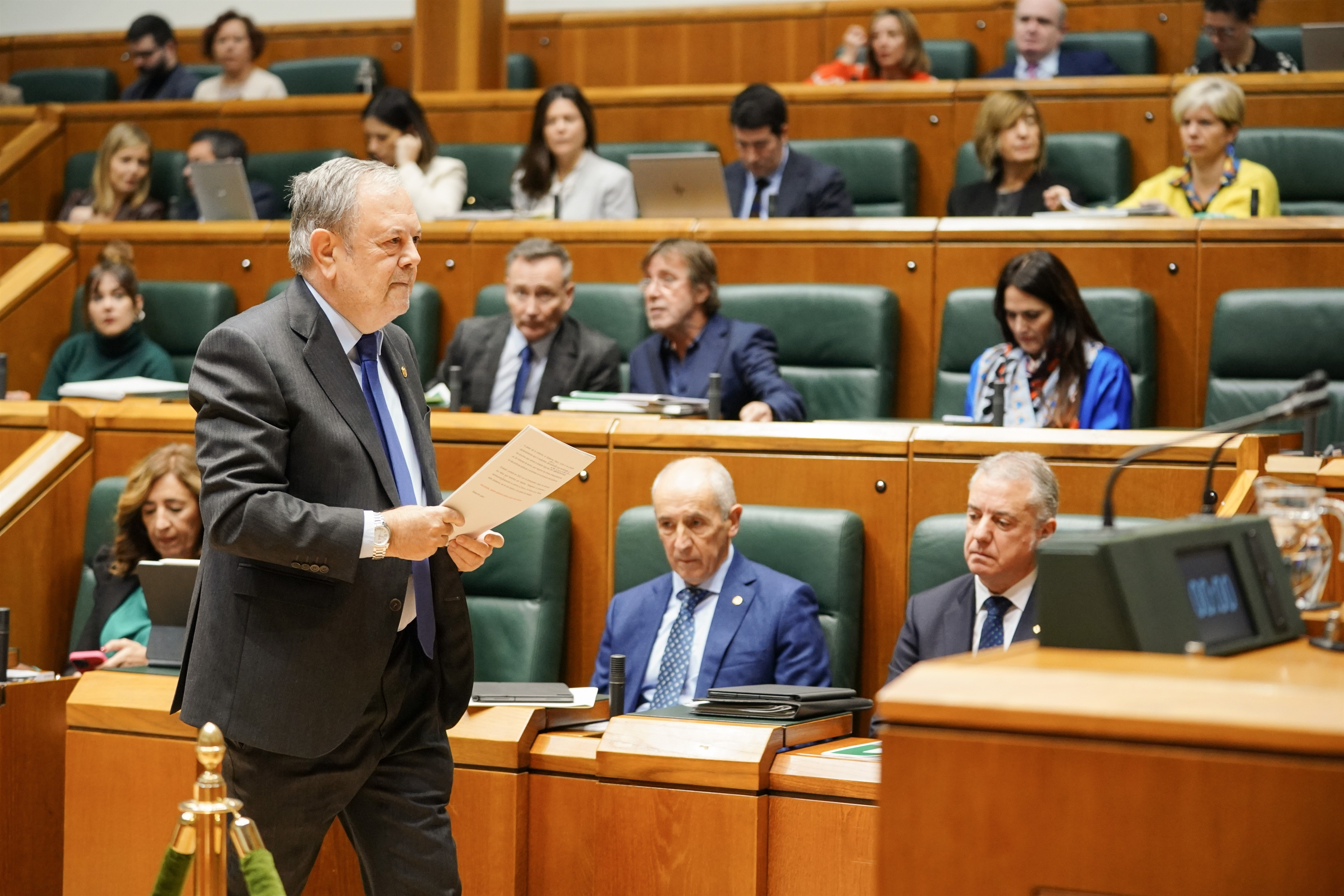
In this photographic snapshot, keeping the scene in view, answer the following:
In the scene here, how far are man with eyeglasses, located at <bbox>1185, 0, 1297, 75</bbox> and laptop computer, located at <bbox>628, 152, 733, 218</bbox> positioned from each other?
1405 mm

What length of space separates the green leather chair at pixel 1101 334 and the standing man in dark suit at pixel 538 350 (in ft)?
2.17

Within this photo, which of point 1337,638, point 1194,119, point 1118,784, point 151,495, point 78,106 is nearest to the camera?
point 1118,784

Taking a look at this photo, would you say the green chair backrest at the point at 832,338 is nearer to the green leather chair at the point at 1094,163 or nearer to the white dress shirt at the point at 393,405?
the green leather chair at the point at 1094,163

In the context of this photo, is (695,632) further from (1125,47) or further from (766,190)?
(1125,47)

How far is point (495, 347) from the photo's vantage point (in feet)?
10.00

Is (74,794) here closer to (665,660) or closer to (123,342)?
(665,660)

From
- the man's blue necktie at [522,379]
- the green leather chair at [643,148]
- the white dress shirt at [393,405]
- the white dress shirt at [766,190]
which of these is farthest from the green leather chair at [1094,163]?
the white dress shirt at [393,405]

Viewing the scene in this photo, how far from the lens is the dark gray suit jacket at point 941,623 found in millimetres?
2041

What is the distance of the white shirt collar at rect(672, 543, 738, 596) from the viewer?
221 cm

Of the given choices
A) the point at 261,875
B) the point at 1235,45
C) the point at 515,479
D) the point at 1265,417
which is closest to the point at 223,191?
the point at 515,479

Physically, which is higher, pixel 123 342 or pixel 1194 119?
pixel 1194 119

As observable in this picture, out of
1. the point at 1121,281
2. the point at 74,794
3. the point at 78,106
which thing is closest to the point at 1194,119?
the point at 1121,281

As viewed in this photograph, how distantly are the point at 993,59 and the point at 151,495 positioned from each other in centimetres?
341

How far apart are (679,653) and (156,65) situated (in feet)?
13.0
